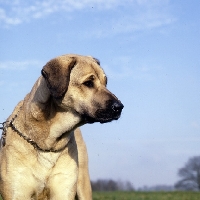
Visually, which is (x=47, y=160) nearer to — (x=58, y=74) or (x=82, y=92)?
(x=82, y=92)

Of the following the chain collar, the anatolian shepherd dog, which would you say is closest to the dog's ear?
the anatolian shepherd dog

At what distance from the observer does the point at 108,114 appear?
22.4 ft

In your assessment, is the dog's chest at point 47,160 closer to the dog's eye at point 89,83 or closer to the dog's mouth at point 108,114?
the dog's mouth at point 108,114

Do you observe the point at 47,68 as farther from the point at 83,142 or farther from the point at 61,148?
the point at 83,142

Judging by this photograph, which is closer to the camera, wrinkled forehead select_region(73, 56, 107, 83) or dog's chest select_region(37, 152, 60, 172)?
wrinkled forehead select_region(73, 56, 107, 83)

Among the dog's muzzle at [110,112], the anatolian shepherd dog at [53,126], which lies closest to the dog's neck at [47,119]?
the anatolian shepherd dog at [53,126]

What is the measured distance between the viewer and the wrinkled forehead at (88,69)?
702 cm

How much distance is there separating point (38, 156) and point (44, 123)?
430mm

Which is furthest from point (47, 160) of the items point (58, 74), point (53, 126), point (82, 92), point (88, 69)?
point (88, 69)

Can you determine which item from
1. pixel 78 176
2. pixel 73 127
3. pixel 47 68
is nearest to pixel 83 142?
pixel 78 176

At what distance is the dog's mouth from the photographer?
6812 millimetres

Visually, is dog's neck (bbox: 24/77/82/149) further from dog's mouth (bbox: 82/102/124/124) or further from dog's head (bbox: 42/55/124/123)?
dog's mouth (bbox: 82/102/124/124)

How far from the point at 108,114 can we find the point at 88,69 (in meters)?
0.65

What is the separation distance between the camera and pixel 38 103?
712 centimetres
